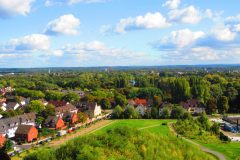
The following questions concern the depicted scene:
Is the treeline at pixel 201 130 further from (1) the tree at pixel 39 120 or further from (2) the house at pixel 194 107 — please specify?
(1) the tree at pixel 39 120

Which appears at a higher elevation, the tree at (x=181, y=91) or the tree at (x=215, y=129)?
the tree at (x=181, y=91)

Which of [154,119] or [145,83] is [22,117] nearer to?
[154,119]

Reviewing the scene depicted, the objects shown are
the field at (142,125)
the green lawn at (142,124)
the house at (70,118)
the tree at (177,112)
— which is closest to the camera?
the field at (142,125)

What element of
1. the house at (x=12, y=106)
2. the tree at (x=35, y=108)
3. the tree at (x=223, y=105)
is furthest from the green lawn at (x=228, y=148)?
the house at (x=12, y=106)

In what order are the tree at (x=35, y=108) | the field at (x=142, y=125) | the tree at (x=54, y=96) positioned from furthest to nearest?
the tree at (x=54, y=96), the tree at (x=35, y=108), the field at (x=142, y=125)

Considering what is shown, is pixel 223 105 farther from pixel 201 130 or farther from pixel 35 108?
pixel 35 108

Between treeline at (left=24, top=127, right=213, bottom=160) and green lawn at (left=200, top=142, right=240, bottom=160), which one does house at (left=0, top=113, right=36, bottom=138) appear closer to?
green lawn at (left=200, top=142, right=240, bottom=160)
